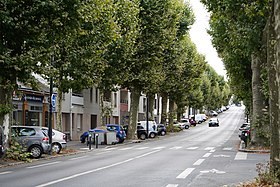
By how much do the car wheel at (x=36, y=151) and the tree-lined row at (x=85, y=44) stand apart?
2.91m

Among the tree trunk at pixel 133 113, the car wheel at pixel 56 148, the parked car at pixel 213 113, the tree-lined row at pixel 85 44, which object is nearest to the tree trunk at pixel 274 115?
the tree-lined row at pixel 85 44

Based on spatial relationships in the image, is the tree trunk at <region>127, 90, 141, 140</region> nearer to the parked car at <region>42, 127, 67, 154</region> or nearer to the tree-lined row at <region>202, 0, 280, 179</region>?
the tree-lined row at <region>202, 0, 280, 179</region>

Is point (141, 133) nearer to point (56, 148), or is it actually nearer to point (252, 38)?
point (56, 148)

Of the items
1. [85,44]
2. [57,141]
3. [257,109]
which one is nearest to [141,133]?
[257,109]

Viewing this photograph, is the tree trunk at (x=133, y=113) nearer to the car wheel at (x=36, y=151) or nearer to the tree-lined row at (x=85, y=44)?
the tree-lined row at (x=85, y=44)

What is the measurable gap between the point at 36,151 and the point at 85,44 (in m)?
5.70

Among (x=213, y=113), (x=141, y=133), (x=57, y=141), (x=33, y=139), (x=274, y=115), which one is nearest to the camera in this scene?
(x=274, y=115)

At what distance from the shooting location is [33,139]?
74.9 feet

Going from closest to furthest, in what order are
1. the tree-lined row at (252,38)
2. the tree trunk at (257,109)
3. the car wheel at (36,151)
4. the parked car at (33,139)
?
the tree-lined row at (252,38)
the parked car at (33,139)
the car wheel at (36,151)
the tree trunk at (257,109)

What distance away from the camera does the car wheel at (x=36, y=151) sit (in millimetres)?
22562

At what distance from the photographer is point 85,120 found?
161ft

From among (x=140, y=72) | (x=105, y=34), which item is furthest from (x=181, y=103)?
(x=105, y=34)

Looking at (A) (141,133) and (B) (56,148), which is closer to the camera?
(B) (56,148)

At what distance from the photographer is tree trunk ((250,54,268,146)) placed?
28781 millimetres
